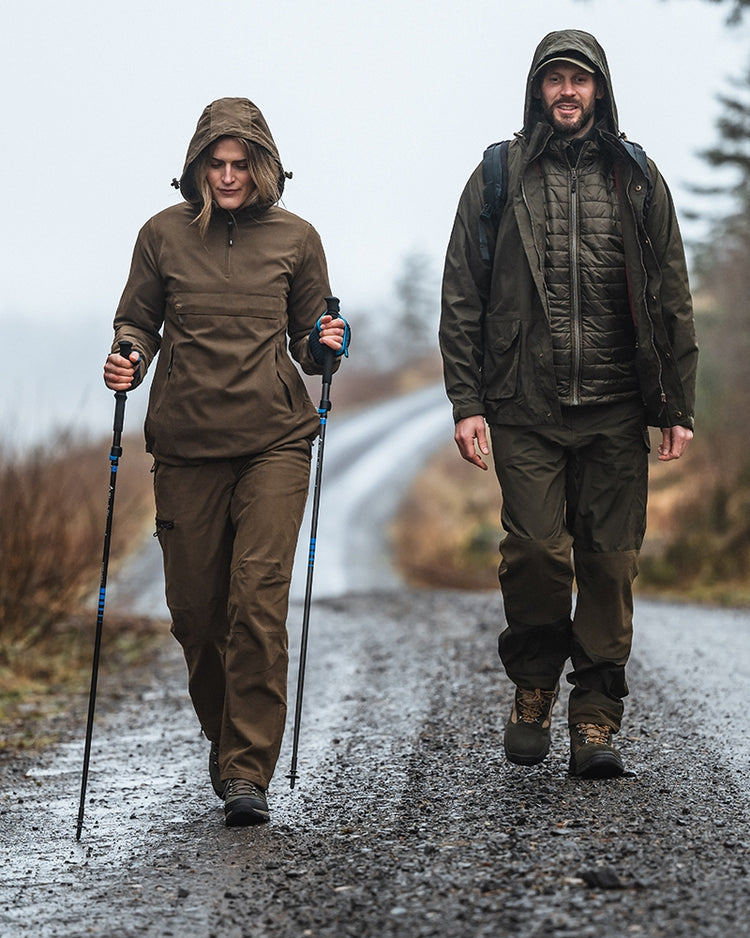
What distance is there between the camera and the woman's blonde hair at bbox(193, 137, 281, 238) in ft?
14.9

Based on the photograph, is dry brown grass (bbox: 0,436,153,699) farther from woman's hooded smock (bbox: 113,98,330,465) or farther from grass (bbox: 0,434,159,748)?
woman's hooded smock (bbox: 113,98,330,465)

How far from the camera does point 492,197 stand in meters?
4.53

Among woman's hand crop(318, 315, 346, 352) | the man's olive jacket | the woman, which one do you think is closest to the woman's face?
the woman

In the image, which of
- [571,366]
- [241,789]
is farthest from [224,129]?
[241,789]

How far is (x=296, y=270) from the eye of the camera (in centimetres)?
466

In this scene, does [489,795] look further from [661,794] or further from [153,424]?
[153,424]

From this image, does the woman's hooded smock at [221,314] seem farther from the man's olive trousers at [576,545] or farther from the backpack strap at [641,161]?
the backpack strap at [641,161]

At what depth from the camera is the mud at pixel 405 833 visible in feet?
10.1

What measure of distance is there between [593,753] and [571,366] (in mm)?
1350

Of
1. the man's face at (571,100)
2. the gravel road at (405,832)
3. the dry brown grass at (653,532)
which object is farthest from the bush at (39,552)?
the dry brown grass at (653,532)

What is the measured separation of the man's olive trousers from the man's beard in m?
0.99

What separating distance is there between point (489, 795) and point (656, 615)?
7.09 m

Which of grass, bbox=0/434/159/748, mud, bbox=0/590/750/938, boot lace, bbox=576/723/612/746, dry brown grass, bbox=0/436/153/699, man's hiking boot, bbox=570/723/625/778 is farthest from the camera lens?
dry brown grass, bbox=0/436/153/699

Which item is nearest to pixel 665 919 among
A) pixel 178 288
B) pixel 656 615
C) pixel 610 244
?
pixel 610 244
